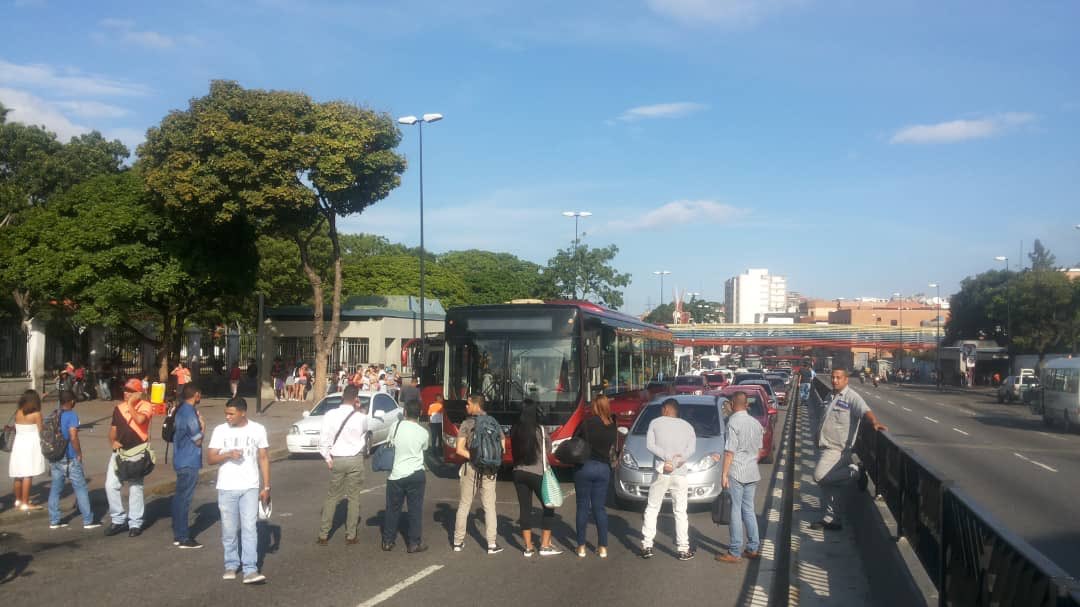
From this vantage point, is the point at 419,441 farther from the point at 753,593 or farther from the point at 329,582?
the point at 753,593

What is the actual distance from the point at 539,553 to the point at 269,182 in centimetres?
2414

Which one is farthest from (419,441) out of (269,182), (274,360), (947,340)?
(947,340)

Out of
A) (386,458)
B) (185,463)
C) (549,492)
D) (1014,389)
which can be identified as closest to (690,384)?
(549,492)

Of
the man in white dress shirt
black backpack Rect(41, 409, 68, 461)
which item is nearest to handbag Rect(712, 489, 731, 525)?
the man in white dress shirt

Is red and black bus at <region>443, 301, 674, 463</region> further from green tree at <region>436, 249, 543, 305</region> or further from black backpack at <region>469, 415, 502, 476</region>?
green tree at <region>436, 249, 543, 305</region>

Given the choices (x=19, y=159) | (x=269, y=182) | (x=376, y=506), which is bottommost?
(x=376, y=506)

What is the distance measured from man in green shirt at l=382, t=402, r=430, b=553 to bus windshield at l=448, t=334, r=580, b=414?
602 centimetres

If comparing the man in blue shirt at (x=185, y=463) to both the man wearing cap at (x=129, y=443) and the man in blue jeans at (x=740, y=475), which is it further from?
the man in blue jeans at (x=740, y=475)

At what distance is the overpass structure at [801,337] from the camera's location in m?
103

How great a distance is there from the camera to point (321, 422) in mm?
19406

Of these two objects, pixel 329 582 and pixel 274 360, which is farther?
pixel 274 360

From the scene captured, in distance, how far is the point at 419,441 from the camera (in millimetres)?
9852


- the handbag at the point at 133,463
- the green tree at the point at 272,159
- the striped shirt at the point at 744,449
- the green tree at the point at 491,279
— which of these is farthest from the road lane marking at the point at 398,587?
the green tree at the point at 491,279

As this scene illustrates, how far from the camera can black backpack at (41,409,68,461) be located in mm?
11141
